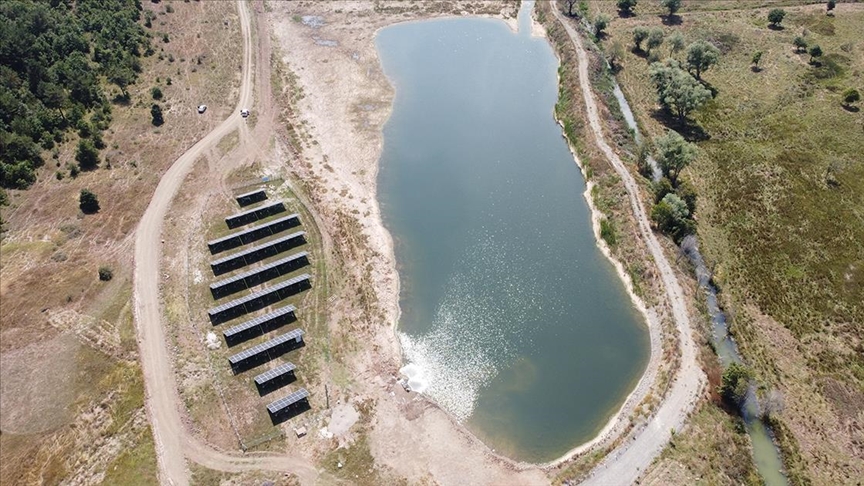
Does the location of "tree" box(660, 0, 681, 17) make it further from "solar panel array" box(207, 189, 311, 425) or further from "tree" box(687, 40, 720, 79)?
"solar panel array" box(207, 189, 311, 425)

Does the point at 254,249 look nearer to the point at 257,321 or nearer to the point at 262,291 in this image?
the point at 262,291

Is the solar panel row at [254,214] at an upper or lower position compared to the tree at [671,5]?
lower

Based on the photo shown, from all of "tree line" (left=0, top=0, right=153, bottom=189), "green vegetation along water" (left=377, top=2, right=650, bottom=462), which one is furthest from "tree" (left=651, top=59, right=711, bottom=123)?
"tree line" (left=0, top=0, right=153, bottom=189)

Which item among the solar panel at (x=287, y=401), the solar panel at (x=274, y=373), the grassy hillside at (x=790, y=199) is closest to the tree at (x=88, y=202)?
the solar panel at (x=274, y=373)

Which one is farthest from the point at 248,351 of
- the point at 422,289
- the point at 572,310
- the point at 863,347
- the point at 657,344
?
the point at 863,347

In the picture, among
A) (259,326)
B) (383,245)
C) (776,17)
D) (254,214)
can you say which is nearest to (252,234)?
(254,214)

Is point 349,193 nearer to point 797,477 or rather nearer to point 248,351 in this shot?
point 248,351

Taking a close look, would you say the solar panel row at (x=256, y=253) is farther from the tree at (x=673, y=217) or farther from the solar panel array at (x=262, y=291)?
the tree at (x=673, y=217)

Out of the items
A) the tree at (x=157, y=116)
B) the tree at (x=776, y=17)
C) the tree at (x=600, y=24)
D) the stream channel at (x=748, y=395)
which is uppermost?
the tree at (x=157, y=116)
